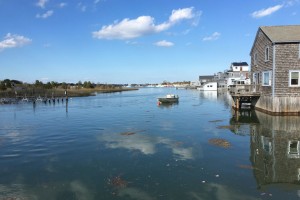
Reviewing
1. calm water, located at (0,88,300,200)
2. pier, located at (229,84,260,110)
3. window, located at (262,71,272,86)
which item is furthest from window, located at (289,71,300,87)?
calm water, located at (0,88,300,200)

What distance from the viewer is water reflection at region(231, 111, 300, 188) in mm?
13725

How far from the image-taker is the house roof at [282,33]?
34375mm

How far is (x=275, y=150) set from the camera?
18.8 meters

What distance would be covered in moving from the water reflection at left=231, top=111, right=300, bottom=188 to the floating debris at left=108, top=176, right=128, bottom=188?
6.24 m

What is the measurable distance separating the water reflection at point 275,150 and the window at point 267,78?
642 centimetres

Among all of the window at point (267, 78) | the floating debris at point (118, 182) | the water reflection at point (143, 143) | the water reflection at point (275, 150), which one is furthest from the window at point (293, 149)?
the window at point (267, 78)

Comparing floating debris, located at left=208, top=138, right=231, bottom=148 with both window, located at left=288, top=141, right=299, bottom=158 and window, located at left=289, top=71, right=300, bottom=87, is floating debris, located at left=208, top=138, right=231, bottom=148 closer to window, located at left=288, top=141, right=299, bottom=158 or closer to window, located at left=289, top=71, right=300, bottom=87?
window, located at left=288, top=141, right=299, bottom=158

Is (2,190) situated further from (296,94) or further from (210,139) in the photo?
(296,94)

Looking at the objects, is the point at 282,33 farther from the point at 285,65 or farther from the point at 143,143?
the point at 143,143

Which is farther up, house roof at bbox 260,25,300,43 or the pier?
house roof at bbox 260,25,300,43

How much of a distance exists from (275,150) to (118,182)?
11497mm

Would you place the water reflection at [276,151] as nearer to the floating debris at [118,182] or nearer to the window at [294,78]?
the window at [294,78]

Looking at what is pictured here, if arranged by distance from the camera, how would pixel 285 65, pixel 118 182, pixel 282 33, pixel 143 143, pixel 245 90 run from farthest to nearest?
pixel 245 90, pixel 282 33, pixel 285 65, pixel 143 143, pixel 118 182

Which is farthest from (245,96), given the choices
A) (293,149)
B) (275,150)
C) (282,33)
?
(275,150)
